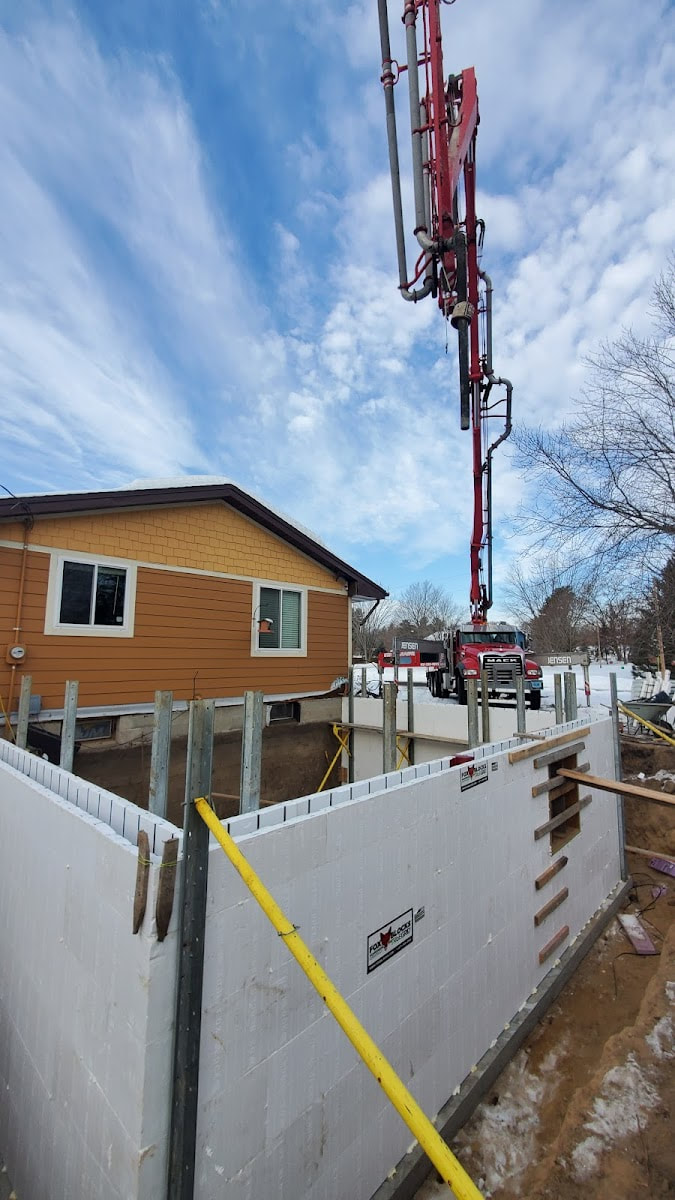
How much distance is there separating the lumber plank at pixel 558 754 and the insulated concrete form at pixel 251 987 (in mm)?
1081

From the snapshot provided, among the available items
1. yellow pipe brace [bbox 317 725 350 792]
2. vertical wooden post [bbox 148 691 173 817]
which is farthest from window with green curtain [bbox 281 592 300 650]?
vertical wooden post [bbox 148 691 173 817]

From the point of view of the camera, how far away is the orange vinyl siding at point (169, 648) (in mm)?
6695

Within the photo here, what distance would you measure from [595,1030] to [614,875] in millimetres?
2450

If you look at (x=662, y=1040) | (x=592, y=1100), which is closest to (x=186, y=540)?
(x=592, y=1100)

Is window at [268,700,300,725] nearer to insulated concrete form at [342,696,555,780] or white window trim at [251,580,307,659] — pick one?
white window trim at [251,580,307,659]

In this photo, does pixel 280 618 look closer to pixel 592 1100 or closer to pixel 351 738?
pixel 351 738

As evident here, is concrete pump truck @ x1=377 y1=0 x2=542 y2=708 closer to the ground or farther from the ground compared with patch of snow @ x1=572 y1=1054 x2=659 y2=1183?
farther from the ground

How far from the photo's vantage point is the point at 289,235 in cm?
→ 1006

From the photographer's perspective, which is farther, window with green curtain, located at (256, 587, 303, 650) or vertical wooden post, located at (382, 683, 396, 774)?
window with green curtain, located at (256, 587, 303, 650)

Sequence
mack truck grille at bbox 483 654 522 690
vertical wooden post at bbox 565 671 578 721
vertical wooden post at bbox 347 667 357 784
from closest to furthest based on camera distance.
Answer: vertical wooden post at bbox 565 671 578 721 < vertical wooden post at bbox 347 667 357 784 < mack truck grille at bbox 483 654 522 690

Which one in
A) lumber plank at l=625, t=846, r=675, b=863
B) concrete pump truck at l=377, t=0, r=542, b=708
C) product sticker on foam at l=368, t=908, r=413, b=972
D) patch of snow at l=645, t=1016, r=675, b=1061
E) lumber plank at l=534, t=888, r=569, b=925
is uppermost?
concrete pump truck at l=377, t=0, r=542, b=708

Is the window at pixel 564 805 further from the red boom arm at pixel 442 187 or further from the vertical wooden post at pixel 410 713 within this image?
the red boom arm at pixel 442 187

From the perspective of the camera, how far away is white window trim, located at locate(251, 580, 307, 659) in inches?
362

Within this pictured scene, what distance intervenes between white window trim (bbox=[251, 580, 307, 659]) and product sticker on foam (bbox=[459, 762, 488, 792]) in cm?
616
